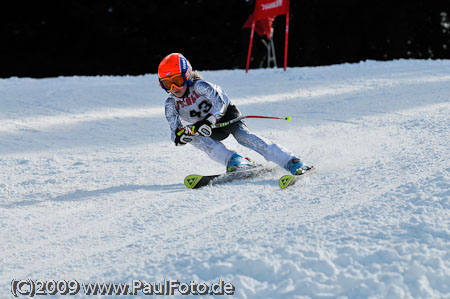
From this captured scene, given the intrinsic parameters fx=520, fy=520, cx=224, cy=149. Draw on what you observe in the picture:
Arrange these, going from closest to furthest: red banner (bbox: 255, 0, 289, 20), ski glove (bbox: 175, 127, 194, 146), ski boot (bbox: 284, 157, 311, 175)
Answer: ski boot (bbox: 284, 157, 311, 175)
ski glove (bbox: 175, 127, 194, 146)
red banner (bbox: 255, 0, 289, 20)

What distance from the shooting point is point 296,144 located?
5.69 meters

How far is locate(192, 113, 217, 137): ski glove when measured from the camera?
421 cm

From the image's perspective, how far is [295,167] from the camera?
4.19 metres

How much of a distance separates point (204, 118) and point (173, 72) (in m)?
0.48

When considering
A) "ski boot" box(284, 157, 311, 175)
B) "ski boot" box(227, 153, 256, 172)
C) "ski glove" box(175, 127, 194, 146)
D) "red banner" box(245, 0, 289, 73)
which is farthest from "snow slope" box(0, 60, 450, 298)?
"red banner" box(245, 0, 289, 73)

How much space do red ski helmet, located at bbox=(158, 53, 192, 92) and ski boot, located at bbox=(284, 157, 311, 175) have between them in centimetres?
110

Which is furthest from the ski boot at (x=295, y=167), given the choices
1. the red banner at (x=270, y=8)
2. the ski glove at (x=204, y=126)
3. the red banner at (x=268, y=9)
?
the red banner at (x=270, y=8)

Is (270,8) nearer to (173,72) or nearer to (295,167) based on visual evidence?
(173,72)

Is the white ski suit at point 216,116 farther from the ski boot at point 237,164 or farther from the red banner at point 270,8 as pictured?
the red banner at point 270,8

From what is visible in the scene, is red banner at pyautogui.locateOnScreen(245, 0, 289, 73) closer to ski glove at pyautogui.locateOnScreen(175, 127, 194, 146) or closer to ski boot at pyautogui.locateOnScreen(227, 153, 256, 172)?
ski boot at pyautogui.locateOnScreen(227, 153, 256, 172)

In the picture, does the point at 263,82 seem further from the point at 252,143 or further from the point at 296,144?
the point at 252,143

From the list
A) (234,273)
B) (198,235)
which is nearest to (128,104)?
(198,235)

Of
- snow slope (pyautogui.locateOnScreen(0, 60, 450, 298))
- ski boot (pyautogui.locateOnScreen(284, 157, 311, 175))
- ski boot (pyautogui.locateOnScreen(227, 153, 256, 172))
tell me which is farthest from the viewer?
ski boot (pyautogui.locateOnScreen(227, 153, 256, 172))

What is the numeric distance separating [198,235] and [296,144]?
296 cm
